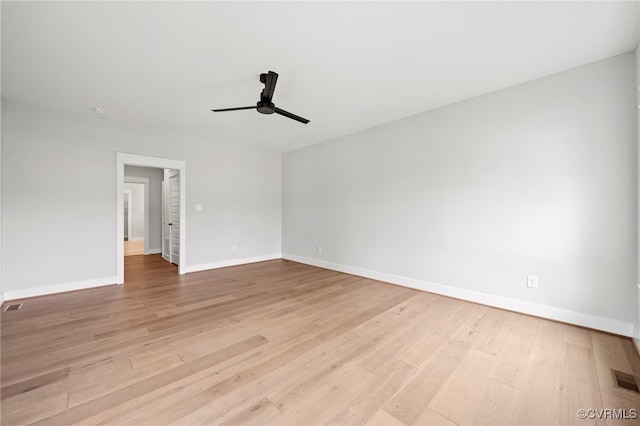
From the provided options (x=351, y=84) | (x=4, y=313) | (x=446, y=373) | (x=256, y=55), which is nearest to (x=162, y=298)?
(x=4, y=313)

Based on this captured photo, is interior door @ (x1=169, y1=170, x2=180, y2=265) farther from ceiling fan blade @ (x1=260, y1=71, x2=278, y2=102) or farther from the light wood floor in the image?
ceiling fan blade @ (x1=260, y1=71, x2=278, y2=102)

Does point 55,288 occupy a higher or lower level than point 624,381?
higher

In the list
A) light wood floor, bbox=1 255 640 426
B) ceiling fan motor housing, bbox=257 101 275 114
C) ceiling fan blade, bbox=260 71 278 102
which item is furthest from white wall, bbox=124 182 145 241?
ceiling fan blade, bbox=260 71 278 102

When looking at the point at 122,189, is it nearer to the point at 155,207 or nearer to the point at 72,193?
the point at 72,193

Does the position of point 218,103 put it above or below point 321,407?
above

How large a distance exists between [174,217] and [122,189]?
1.47 metres

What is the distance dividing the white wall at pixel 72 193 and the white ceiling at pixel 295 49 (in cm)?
46

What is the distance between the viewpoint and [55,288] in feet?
12.0

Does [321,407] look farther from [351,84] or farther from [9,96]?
[9,96]

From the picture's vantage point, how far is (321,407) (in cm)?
154

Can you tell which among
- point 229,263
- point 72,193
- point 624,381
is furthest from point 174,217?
point 624,381

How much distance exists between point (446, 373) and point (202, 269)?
182 inches

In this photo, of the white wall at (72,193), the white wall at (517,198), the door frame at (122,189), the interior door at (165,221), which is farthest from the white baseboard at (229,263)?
the white wall at (517,198)

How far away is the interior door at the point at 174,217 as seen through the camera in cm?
528
